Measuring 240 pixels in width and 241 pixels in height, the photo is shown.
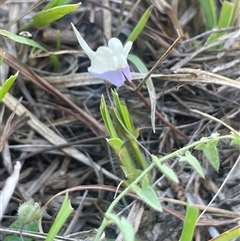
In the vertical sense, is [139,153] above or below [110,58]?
below

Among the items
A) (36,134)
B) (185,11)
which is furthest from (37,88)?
(185,11)

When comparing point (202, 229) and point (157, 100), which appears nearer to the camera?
point (202, 229)

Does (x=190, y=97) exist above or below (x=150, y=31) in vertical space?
below

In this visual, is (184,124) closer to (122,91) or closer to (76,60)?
(122,91)

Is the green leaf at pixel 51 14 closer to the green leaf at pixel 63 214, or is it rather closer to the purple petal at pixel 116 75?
the purple petal at pixel 116 75

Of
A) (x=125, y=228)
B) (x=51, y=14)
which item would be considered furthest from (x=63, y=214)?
(x=51, y=14)

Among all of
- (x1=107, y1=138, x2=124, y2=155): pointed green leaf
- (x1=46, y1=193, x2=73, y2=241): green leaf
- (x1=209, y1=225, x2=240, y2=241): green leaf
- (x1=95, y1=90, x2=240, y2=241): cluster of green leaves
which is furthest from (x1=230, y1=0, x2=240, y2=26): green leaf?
(x1=46, y1=193, x2=73, y2=241): green leaf

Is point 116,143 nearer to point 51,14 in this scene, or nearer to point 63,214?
point 63,214

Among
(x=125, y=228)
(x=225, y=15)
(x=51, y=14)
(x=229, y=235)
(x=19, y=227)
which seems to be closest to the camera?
(x=125, y=228)
